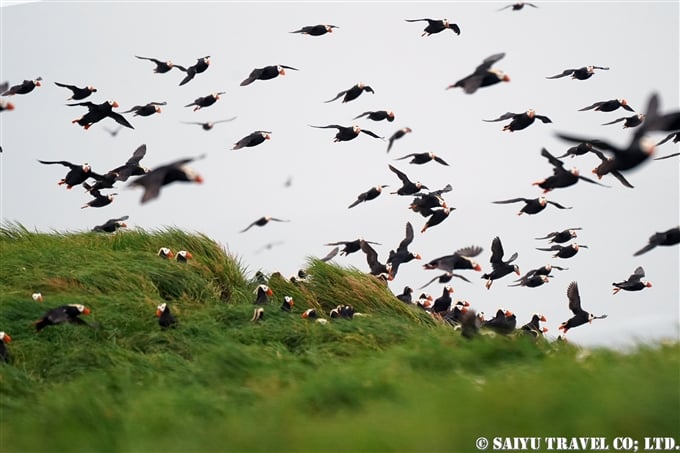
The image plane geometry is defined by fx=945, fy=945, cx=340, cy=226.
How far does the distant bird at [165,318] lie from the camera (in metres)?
11.0

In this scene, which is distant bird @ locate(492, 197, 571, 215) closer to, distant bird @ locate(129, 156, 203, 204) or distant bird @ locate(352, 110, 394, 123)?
distant bird @ locate(352, 110, 394, 123)

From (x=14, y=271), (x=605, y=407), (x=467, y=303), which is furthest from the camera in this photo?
(x=467, y=303)

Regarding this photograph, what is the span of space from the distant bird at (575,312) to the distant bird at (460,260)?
3.34 metres

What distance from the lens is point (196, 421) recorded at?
7.47 meters

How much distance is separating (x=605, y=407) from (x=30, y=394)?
588cm

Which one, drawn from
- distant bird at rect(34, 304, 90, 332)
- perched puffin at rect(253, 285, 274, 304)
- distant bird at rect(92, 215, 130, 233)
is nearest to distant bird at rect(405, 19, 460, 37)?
perched puffin at rect(253, 285, 274, 304)

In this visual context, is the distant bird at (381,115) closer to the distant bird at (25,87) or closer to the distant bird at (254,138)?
the distant bird at (254,138)

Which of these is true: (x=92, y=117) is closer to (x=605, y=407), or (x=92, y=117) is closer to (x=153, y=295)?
(x=153, y=295)

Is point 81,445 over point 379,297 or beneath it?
over

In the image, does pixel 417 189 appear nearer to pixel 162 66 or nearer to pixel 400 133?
pixel 400 133

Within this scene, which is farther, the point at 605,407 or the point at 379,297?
the point at 379,297

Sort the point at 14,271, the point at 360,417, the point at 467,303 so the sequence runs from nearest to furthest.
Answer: the point at 360,417 < the point at 14,271 < the point at 467,303

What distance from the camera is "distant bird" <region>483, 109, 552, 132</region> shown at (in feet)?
42.1

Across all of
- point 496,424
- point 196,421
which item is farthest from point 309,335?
point 496,424
